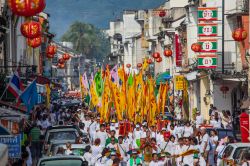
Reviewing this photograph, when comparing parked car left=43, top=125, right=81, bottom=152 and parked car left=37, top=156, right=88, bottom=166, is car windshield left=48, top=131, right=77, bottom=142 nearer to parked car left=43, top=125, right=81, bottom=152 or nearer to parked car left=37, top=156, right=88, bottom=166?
parked car left=43, top=125, right=81, bottom=152

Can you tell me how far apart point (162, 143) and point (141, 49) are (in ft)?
285

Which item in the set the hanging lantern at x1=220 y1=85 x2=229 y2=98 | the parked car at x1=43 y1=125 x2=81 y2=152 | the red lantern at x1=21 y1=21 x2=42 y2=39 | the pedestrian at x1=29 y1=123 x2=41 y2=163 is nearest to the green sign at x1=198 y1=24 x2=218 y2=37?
the hanging lantern at x1=220 y1=85 x2=229 y2=98

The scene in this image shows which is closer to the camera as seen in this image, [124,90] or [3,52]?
[124,90]

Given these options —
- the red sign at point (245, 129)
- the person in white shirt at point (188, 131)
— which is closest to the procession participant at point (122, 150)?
the red sign at point (245, 129)

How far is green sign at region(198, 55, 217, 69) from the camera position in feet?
168

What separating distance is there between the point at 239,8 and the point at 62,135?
19.0 meters

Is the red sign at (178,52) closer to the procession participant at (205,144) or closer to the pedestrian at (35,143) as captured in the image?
the pedestrian at (35,143)

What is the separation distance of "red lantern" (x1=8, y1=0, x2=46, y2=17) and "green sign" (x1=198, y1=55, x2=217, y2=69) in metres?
25.5

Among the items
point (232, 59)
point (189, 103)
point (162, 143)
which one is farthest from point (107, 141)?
point (189, 103)

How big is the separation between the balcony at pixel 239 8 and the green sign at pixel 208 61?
2504mm

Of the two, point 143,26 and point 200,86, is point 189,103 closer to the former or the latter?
point 200,86

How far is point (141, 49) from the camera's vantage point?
117 metres

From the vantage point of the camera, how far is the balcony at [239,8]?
47.6 m

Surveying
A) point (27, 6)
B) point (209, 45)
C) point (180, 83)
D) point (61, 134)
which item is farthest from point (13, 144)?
point (180, 83)
